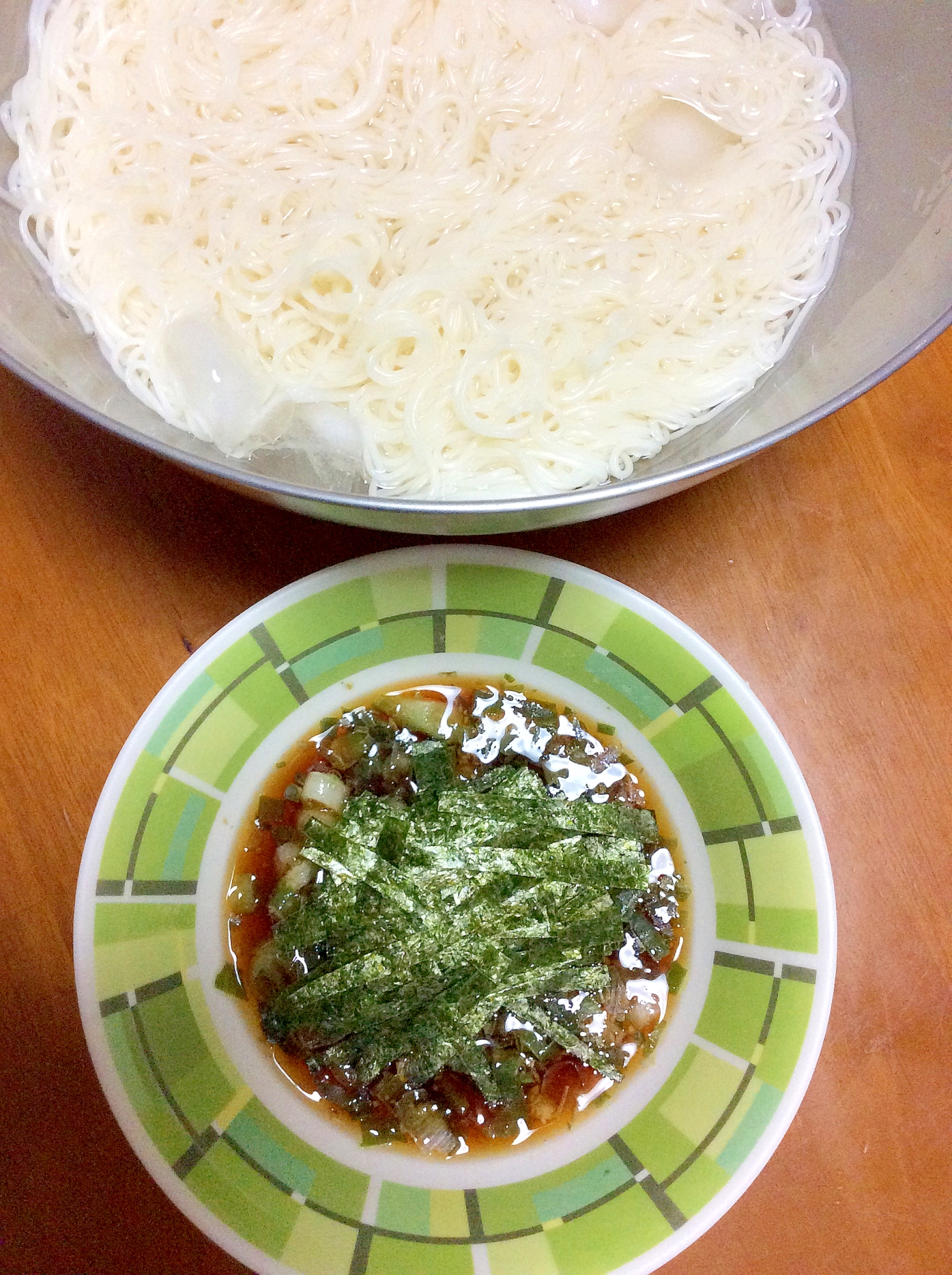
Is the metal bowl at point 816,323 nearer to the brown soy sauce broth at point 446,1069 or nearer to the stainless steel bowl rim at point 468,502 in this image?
the stainless steel bowl rim at point 468,502

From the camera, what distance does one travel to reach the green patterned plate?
1.22 metres

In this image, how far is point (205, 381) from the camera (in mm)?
1248

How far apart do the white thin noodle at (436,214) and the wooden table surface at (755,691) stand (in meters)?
0.24

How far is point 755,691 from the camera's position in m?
1.47

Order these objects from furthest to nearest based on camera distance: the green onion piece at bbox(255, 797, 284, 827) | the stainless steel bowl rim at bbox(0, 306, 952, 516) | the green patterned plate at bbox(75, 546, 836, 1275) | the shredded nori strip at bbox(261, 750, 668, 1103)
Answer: the green onion piece at bbox(255, 797, 284, 827)
the shredded nori strip at bbox(261, 750, 668, 1103)
the green patterned plate at bbox(75, 546, 836, 1275)
the stainless steel bowl rim at bbox(0, 306, 952, 516)

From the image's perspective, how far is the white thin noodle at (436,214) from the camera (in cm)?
129

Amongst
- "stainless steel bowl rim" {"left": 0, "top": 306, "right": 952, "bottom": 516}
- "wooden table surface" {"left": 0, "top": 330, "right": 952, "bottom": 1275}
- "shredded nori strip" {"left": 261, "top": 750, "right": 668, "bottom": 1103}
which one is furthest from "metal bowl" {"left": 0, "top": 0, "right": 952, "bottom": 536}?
"shredded nori strip" {"left": 261, "top": 750, "right": 668, "bottom": 1103}

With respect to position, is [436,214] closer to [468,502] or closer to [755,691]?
[468,502]

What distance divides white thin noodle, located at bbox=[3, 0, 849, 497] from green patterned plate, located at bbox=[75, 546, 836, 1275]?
283 millimetres

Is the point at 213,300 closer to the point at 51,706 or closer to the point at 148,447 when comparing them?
the point at 148,447

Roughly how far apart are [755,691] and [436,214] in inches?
41.1

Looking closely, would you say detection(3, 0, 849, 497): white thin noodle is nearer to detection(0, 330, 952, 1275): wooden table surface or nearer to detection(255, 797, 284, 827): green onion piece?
detection(0, 330, 952, 1275): wooden table surface

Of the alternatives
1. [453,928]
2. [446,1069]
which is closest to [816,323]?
[453,928]

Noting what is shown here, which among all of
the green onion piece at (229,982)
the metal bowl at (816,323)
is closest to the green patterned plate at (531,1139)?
the green onion piece at (229,982)
